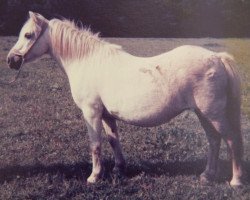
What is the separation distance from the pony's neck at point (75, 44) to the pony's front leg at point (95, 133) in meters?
0.81

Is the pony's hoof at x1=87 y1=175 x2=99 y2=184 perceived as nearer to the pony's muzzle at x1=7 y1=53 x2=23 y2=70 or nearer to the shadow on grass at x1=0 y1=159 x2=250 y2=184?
the shadow on grass at x1=0 y1=159 x2=250 y2=184

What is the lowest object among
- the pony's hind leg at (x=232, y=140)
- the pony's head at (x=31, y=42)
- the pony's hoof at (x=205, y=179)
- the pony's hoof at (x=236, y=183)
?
the pony's hoof at (x=205, y=179)

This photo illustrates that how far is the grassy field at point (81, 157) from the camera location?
5.55 metres

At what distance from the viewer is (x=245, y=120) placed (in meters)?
8.86

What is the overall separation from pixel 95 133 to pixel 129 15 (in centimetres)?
1537

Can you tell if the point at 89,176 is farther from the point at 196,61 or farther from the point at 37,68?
the point at 37,68

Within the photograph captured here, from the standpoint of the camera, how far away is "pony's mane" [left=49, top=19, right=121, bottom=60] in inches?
236

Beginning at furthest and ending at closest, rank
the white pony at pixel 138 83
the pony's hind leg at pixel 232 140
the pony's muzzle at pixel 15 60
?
the pony's muzzle at pixel 15 60
the pony's hind leg at pixel 232 140
the white pony at pixel 138 83

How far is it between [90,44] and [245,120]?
4.51 metres

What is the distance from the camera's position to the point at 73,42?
19.7 ft

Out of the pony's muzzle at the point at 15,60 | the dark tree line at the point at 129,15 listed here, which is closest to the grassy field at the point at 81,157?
the pony's muzzle at the point at 15,60

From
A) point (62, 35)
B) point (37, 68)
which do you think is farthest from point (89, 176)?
point (37, 68)

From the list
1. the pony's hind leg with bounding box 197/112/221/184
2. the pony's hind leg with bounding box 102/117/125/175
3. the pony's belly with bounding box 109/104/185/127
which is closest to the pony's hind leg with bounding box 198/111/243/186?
the pony's hind leg with bounding box 197/112/221/184

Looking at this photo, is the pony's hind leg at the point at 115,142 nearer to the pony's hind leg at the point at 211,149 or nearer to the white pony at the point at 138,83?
the white pony at the point at 138,83
